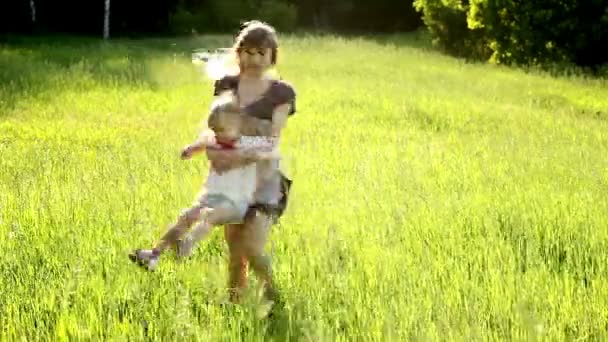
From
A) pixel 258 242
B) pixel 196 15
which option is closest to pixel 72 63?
pixel 258 242

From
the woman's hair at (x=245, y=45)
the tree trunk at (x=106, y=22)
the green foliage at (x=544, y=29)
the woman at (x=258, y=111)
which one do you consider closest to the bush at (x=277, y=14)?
the tree trunk at (x=106, y=22)

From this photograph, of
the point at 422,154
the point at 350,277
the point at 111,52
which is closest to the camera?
the point at 350,277

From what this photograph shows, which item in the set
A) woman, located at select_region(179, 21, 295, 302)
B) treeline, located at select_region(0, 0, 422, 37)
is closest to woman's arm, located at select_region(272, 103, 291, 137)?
woman, located at select_region(179, 21, 295, 302)

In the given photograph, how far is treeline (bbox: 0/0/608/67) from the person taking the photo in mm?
20891

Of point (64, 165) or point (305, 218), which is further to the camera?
point (64, 165)

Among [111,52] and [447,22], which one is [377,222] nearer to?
[111,52]

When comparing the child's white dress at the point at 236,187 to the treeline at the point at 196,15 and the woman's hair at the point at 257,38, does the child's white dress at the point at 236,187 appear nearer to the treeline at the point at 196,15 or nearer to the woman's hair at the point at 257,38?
the woman's hair at the point at 257,38

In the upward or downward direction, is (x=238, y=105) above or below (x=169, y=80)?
above

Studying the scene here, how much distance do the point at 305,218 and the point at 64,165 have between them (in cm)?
264

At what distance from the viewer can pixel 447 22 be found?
85.4ft

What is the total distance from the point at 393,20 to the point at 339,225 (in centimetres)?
3440

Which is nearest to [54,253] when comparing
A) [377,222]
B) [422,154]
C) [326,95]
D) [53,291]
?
[53,291]

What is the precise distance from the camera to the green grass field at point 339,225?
12.6 feet

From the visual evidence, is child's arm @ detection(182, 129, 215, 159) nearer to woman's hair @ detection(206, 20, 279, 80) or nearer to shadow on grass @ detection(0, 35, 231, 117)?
woman's hair @ detection(206, 20, 279, 80)
